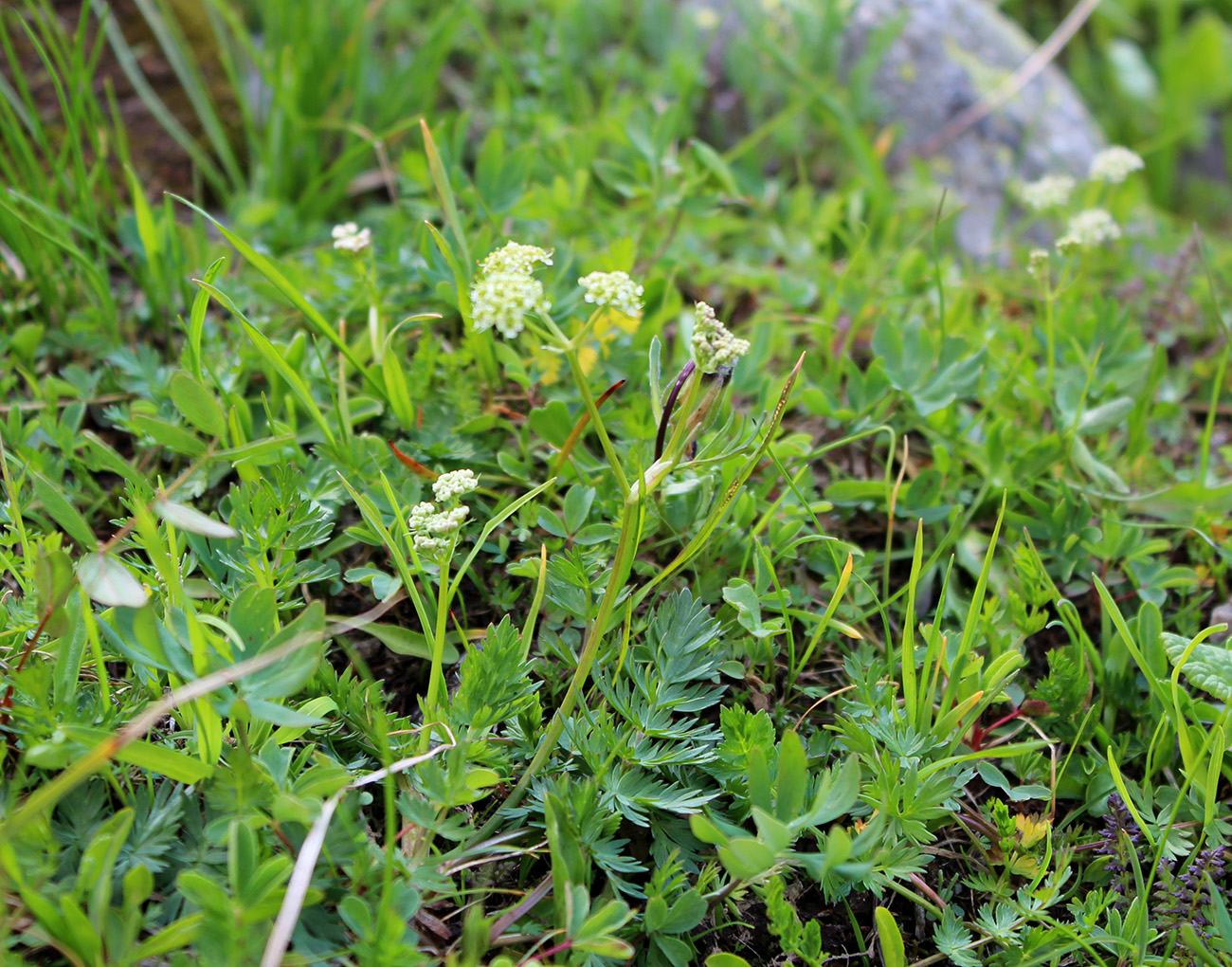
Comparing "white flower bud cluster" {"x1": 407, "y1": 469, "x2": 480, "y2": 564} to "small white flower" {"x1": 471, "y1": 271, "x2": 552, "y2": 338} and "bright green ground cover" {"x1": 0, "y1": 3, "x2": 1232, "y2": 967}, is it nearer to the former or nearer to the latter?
"bright green ground cover" {"x1": 0, "y1": 3, "x2": 1232, "y2": 967}

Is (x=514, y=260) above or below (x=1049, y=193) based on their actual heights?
above

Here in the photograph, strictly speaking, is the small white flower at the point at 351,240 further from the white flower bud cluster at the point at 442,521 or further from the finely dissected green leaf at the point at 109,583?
the finely dissected green leaf at the point at 109,583

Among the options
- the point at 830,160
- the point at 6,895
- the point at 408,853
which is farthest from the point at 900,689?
the point at 830,160

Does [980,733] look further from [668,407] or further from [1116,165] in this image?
[1116,165]

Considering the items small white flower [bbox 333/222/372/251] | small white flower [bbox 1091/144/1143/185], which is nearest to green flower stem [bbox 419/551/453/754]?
small white flower [bbox 333/222/372/251]

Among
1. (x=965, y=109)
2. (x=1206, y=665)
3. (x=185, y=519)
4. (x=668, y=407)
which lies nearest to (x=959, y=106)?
(x=965, y=109)

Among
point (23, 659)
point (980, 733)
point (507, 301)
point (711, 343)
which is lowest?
point (980, 733)
